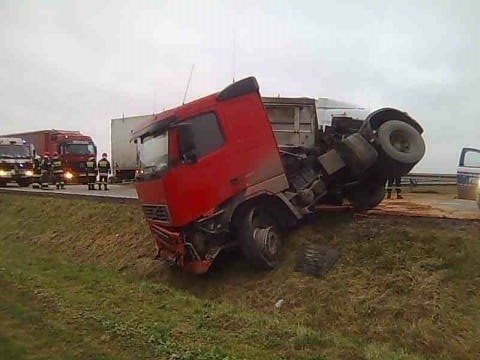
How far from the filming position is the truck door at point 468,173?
14.2 meters

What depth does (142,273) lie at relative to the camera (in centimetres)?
1016

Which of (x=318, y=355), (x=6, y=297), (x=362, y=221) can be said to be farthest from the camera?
(x=362, y=221)

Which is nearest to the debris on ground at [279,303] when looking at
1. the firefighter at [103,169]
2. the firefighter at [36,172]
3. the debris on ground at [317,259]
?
the debris on ground at [317,259]

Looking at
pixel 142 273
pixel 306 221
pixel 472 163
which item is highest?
pixel 472 163

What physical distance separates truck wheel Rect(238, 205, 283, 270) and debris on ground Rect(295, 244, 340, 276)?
45cm

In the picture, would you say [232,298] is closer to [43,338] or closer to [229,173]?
[229,173]

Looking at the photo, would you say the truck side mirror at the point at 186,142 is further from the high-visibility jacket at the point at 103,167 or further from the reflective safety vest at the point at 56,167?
the reflective safety vest at the point at 56,167

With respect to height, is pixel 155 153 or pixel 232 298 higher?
pixel 155 153

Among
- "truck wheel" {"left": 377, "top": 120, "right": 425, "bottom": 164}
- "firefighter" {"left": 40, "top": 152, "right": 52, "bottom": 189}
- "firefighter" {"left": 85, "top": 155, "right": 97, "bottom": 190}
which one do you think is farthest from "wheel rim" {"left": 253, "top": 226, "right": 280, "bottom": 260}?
"firefighter" {"left": 40, "top": 152, "right": 52, "bottom": 189}

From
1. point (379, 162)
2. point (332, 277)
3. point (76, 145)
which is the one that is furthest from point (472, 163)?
point (76, 145)

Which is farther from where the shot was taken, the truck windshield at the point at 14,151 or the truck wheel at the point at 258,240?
the truck windshield at the point at 14,151

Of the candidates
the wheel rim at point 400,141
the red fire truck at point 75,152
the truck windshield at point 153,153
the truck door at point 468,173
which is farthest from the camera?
the red fire truck at point 75,152

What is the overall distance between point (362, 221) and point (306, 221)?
3.56 ft

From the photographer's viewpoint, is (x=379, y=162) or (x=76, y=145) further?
(x=76, y=145)
